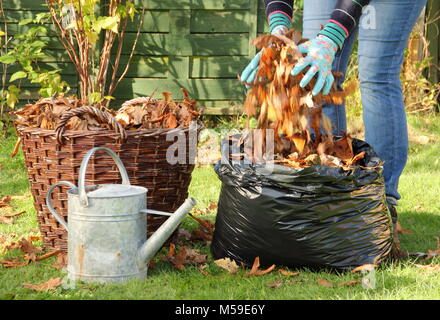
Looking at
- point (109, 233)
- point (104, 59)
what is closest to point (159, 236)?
point (109, 233)

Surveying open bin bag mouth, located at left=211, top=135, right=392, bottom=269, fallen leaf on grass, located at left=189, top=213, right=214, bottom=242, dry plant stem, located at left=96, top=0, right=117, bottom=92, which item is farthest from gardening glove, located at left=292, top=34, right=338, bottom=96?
dry plant stem, located at left=96, top=0, right=117, bottom=92

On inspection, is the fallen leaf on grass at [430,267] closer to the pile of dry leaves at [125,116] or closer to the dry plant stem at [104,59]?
the pile of dry leaves at [125,116]

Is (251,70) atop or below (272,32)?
below

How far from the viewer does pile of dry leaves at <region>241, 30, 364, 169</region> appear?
2.39m

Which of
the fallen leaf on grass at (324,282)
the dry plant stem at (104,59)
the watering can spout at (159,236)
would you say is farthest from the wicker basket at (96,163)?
the dry plant stem at (104,59)

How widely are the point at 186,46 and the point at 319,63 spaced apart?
143 inches

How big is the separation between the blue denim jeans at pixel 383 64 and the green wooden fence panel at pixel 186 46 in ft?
9.73

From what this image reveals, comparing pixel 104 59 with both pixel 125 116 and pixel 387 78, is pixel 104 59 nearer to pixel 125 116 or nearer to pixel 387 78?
pixel 125 116

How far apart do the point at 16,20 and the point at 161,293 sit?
14.0 ft

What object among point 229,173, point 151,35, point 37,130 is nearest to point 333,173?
point 229,173

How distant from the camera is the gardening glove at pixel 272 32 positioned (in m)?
2.48

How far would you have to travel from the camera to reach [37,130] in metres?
2.60

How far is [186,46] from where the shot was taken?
5.82 metres
